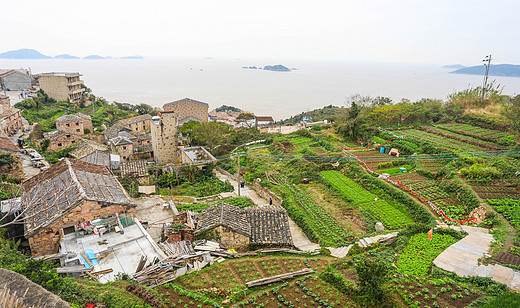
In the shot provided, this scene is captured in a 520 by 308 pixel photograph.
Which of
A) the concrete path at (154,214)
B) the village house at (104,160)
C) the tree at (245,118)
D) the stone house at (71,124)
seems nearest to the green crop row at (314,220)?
the concrete path at (154,214)

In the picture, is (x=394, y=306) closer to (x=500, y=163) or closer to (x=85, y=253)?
(x=85, y=253)

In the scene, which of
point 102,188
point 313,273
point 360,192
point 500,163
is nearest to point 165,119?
point 102,188

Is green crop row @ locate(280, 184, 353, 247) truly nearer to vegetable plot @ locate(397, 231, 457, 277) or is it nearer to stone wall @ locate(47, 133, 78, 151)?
vegetable plot @ locate(397, 231, 457, 277)

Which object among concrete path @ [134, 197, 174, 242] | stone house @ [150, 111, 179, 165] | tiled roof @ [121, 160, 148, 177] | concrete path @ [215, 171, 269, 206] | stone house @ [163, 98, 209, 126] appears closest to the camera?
concrete path @ [134, 197, 174, 242]

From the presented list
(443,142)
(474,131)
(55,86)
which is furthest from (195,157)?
(55,86)

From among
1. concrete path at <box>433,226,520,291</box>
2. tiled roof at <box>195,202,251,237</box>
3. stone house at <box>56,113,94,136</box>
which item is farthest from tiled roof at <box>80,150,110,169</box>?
concrete path at <box>433,226,520,291</box>

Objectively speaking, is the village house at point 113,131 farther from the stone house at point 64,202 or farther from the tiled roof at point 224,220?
the tiled roof at point 224,220
